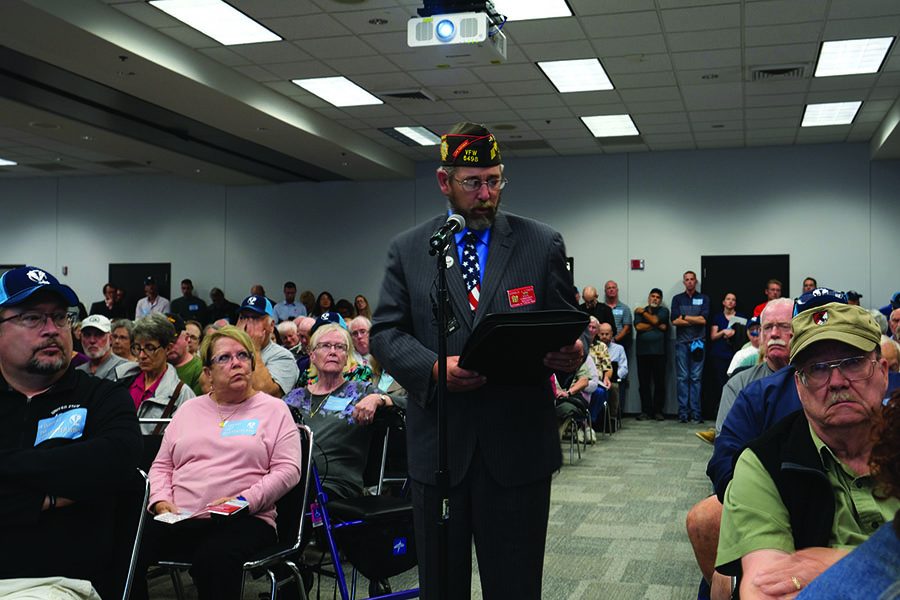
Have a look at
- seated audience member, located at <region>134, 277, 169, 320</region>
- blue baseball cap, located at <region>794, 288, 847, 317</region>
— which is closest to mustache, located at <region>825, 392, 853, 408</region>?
blue baseball cap, located at <region>794, 288, 847, 317</region>

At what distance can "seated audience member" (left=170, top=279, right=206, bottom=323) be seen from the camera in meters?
15.4

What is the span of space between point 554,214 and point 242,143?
4.89m

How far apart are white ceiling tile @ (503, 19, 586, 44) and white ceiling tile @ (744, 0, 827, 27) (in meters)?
1.40

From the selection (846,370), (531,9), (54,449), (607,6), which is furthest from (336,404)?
(607,6)

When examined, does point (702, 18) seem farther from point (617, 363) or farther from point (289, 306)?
point (289, 306)

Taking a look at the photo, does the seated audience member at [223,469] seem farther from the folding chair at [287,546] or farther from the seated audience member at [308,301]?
the seated audience member at [308,301]

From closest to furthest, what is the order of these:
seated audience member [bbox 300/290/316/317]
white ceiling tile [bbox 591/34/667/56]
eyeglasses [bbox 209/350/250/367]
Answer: eyeglasses [bbox 209/350/250/367], white ceiling tile [bbox 591/34/667/56], seated audience member [bbox 300/290/316/317]

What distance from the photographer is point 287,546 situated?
137 inches

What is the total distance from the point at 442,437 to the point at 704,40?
270 inches

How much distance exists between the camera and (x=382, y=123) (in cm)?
1165

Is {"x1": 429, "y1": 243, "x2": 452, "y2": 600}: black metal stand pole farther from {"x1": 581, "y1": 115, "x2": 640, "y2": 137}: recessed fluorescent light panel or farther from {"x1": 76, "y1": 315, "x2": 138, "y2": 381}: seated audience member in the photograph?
{"x1": 581, "y1": 115, "x2": 640, "y2": 137}: recessed fluorescent light panel

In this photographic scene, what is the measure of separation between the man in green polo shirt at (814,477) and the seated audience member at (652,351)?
11.0 meters

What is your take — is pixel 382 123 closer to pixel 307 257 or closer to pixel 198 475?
pixel 307 257

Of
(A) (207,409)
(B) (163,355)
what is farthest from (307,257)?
(A) (207,409)
